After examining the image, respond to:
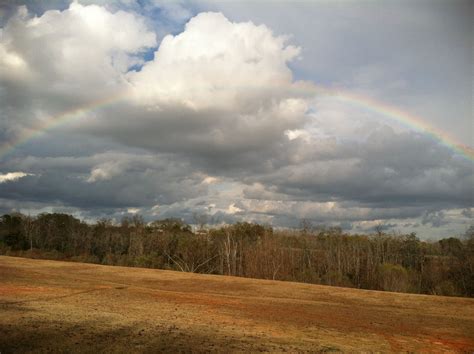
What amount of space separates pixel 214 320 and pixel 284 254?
4248 centimetres

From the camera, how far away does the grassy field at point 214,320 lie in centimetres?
1080

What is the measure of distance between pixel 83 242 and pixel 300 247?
36098mm

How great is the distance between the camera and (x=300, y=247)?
63656mm

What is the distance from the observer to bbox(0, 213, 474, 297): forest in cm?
4647

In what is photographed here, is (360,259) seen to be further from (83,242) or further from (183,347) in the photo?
(183,347)

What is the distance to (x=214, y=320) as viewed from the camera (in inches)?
551

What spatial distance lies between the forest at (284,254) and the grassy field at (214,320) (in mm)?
24572

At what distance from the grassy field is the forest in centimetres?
2457

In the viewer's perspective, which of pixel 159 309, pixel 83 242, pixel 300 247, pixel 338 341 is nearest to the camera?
pixel 338 341

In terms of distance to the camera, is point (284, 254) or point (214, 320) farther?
point (284, 254)

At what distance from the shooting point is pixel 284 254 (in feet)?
182

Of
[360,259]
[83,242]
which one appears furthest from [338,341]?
[83,242]

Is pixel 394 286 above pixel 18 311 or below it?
below

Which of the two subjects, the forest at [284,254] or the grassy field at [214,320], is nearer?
the grassy field at [214,320]
